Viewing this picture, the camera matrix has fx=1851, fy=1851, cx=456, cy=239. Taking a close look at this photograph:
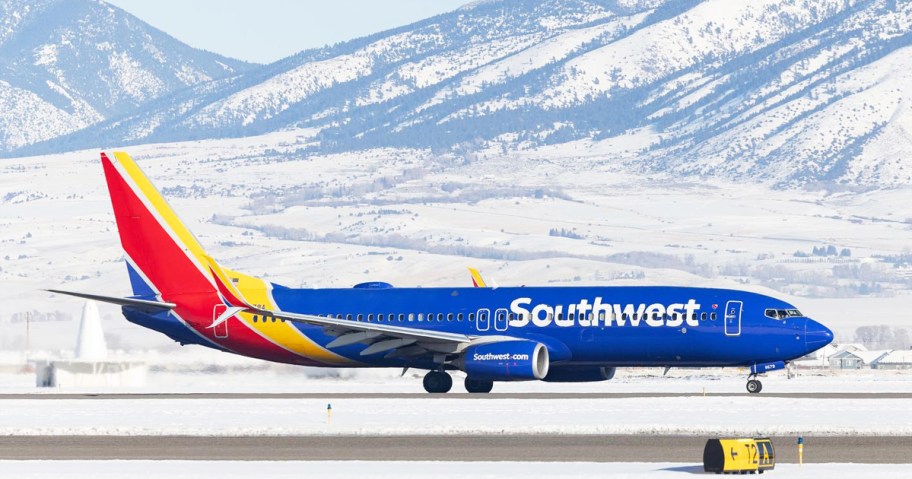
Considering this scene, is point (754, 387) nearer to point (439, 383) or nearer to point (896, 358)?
point (439, 383)

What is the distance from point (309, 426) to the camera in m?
51.8

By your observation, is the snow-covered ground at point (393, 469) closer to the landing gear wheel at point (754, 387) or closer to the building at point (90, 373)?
the landing gear wheel at point (754, 387)

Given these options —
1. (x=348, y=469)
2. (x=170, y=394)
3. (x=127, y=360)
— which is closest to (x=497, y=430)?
(x=348, y=469)

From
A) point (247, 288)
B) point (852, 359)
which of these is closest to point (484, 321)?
point (247, 288)

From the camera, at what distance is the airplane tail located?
7475cm

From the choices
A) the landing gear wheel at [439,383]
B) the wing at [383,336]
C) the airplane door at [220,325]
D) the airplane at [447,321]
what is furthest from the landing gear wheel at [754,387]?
the airplane door at [220,325]

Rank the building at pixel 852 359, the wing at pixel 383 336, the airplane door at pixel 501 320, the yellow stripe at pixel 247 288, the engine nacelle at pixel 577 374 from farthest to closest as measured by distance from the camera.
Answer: the building at pixel 852 359 < the yellow stripe at pixel 247 288 < the engine nacelle at pixel 577 374 < the airplane door at pixel 501 320 < the wing at pixel 383 336

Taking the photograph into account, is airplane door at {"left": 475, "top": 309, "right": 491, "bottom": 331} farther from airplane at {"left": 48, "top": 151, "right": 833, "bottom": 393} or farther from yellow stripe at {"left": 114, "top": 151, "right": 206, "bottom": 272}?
yellow stripe at {"left": 114, "top": 151, "right": 206, "bottom": 272}

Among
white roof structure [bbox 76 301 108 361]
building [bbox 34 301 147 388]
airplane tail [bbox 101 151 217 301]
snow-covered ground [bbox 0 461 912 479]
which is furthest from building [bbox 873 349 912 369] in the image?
snow-covered ground [bbox 0 461 912 479]

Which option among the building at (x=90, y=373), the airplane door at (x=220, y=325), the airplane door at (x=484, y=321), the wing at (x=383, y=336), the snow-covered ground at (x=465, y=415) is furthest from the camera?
the building at (x=90, y=373)

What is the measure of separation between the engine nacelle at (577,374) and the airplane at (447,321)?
43mm

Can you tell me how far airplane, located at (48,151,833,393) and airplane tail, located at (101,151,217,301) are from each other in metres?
0.04

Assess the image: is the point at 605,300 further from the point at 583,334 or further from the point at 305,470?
the point at 305,470

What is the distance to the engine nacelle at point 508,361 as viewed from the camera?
222 feet
